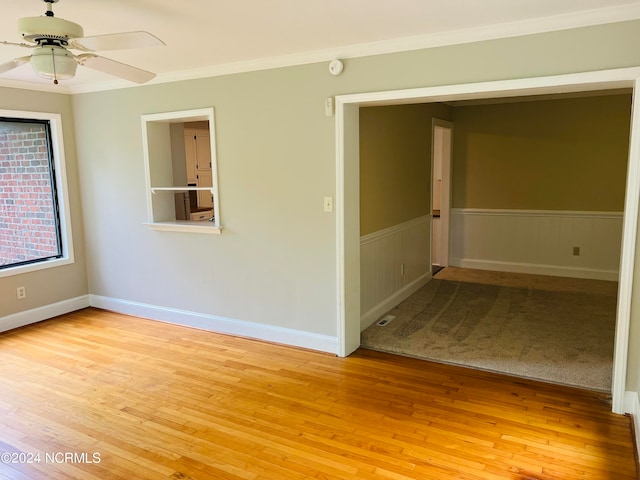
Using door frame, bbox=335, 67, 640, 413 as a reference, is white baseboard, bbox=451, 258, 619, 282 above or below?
below

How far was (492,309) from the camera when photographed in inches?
186

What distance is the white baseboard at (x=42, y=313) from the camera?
4434 mm

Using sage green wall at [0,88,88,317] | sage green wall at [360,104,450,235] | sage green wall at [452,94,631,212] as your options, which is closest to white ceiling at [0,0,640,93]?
sage green wall at [360,104,450,235]

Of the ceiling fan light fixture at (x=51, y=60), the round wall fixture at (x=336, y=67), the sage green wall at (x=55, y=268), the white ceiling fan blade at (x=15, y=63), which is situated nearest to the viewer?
the ceiling fan light fixture at (x=51, y=60)

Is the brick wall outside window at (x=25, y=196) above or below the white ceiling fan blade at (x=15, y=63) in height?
below

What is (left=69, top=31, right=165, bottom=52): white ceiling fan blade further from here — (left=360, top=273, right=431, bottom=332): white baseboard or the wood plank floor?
(left=360, top=273, right=431, bottom=332): white baseboard

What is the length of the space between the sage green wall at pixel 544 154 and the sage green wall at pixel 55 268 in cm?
485

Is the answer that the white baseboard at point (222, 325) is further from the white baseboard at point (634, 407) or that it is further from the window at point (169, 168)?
the white baseboard at point (634, 407)

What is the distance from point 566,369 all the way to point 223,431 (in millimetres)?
2452

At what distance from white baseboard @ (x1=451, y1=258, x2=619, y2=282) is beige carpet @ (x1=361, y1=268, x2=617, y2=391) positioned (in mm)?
214

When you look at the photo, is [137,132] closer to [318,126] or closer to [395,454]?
[318,126]

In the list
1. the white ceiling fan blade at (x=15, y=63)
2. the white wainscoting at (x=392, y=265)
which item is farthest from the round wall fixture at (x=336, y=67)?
the white ceiling fan blade at (x=15, y=63)

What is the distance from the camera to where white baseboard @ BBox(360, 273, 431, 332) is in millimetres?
4227

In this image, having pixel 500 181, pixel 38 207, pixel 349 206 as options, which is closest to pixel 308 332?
pixel 349 206
